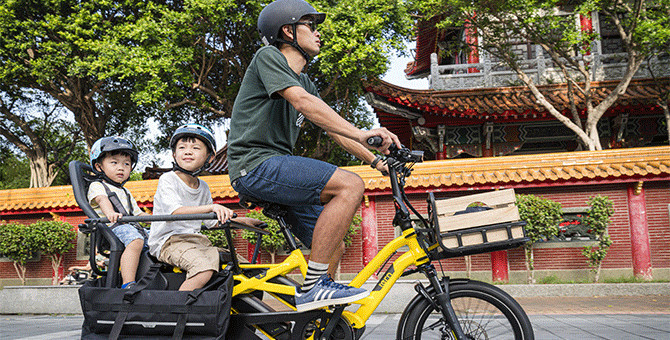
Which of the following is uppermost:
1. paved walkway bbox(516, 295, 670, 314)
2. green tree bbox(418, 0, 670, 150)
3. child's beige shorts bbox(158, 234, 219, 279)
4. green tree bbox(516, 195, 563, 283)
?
green tree bbox(418, 0, 670, 150)

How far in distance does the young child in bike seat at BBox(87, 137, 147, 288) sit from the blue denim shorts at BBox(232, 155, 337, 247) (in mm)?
1213

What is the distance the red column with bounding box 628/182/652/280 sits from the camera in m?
9.81

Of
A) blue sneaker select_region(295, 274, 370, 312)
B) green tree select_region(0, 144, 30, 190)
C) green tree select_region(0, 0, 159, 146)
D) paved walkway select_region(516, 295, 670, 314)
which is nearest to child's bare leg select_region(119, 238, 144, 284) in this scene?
blue sneaker select_region(295, 274, 370, 312)

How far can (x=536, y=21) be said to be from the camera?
11.3 meters

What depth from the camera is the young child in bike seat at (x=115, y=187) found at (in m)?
3.38

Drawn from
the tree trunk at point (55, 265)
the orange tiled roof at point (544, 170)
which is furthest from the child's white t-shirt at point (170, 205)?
the tree trunk at point (55, 265)

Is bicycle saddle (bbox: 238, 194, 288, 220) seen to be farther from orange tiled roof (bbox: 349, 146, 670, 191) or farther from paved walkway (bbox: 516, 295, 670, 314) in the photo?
orange tiled roof (bbox: 349, 146, 670, 191)

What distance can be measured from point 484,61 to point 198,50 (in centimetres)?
924

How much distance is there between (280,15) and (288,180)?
0.93 meters

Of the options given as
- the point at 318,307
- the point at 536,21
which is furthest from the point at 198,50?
the point at 318,307

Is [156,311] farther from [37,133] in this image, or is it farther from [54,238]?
[37,133]

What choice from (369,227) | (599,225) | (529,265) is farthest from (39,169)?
(599,225)

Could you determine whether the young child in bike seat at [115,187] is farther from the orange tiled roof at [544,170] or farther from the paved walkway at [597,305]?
the orange tiled roof at [544,170]

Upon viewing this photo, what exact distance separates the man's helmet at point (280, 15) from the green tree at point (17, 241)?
434 inches
